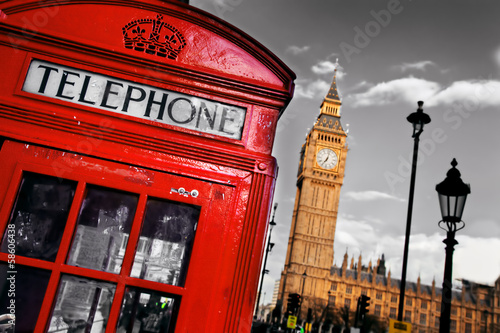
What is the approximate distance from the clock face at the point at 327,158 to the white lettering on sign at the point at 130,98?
62143 millimetres

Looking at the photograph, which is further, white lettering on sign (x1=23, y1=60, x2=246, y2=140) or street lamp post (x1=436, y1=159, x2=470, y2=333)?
street lamp post (x1=436, y1=159, x2=470, y2=333)

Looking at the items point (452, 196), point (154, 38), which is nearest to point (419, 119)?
point (452, 196)

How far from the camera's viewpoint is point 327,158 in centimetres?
6338

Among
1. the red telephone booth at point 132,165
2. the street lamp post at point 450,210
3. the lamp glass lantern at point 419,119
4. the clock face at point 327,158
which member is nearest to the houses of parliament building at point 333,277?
the clock face at point 327,158

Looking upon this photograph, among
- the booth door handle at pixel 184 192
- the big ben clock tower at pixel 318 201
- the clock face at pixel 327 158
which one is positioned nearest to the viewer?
the booth door handle at pixel 184 192

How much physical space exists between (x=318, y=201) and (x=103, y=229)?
62415 millimetres

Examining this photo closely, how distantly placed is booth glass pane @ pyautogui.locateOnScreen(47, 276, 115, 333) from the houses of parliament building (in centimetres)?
5925

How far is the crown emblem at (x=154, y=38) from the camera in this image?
65.4 inches

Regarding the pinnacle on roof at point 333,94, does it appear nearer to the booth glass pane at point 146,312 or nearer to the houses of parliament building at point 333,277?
the houses of parliament building at point 333,277

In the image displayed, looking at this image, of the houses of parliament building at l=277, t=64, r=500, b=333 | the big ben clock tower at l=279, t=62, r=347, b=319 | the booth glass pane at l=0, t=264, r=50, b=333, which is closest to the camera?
the booth glass pane at l=0, t=264, r=50, b=333

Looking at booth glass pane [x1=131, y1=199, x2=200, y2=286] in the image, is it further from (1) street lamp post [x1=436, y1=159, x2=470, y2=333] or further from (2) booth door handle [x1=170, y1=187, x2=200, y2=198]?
(1) street lamp post [x1=436, y1=159, x2=470, y2=333]

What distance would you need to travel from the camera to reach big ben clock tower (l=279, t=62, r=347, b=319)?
60.4m

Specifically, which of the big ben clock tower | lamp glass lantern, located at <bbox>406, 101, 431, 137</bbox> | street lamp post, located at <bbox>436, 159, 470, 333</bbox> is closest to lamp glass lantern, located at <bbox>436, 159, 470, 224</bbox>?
street lamp post, located at <bbox>436, 159, 470, 333</bbox>

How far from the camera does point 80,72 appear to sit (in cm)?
158
